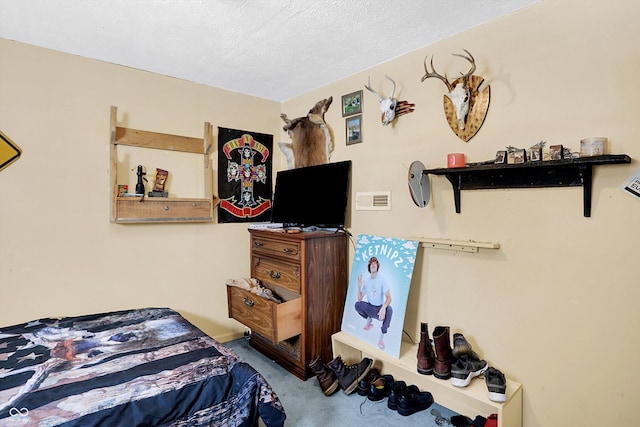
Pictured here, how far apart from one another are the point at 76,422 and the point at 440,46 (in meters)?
2.58

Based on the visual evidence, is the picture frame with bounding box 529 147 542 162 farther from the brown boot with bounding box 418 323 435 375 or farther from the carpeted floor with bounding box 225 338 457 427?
the carpeted floor with bounding box 225 338 457 427

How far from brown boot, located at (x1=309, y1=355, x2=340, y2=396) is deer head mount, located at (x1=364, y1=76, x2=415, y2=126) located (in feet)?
5.82

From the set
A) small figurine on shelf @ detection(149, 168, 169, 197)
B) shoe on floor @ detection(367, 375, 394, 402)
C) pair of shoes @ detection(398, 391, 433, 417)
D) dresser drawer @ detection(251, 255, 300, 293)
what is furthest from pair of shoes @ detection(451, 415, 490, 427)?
small figurine on shelf @ detection(149, 168, 169, 197)

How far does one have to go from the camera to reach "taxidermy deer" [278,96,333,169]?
2.88 m

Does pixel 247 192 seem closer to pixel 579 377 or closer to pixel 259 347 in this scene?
pixel 259 347

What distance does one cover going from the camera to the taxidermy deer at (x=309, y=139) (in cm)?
288

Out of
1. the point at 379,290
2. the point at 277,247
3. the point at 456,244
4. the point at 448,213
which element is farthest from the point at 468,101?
the point at 277,247

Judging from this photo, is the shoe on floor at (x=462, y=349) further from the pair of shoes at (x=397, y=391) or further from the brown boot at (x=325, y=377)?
the brown boot at (x=325, y=377)

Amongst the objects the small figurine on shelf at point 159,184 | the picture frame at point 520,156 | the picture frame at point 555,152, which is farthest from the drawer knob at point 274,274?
the picture frame at point 555,152

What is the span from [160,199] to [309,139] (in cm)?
136

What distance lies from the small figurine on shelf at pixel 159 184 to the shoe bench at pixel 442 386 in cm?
177

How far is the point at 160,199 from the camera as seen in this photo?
2.65 metres

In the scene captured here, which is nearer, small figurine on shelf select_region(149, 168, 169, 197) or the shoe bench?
the shoe bench

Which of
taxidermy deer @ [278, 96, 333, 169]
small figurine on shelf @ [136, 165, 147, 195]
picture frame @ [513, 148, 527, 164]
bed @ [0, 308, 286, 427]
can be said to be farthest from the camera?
taxidermy deer @ [278, 96, 333, 169]
